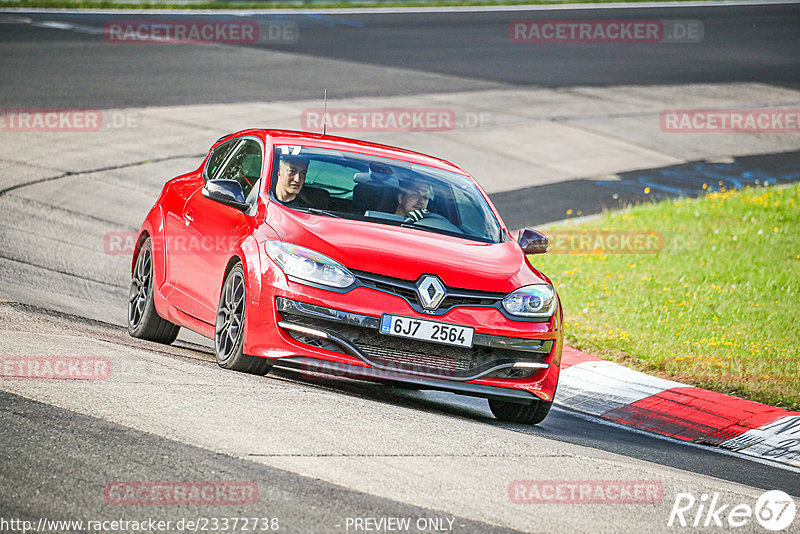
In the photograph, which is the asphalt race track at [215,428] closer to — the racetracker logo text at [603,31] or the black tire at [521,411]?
the black tire at [521,411]

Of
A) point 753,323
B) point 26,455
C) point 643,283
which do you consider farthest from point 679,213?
point 26,455

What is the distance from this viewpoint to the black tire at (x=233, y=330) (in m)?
7.43

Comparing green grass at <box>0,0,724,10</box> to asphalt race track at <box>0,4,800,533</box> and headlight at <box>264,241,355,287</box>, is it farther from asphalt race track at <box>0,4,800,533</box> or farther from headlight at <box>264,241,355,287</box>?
headlight at <box>264,241,355,287</box>

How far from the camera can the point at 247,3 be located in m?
33.4

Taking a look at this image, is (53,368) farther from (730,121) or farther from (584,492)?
(730,121)

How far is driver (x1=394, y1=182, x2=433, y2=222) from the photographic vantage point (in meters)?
8.30

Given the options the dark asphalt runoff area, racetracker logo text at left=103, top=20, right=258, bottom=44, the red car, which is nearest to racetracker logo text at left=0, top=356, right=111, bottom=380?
the red car

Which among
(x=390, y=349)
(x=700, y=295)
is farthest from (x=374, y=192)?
(x=700, y=295)

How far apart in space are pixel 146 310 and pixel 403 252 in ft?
9.13

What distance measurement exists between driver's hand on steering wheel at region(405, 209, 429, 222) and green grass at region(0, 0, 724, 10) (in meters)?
24.2

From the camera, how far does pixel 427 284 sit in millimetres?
7191

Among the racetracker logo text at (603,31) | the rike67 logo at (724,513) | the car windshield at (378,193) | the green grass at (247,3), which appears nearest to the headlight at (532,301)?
the car windshield at (378,193)

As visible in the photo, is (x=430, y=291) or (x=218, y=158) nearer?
(x=430, y=291)

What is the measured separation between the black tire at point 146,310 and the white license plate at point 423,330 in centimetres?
275
